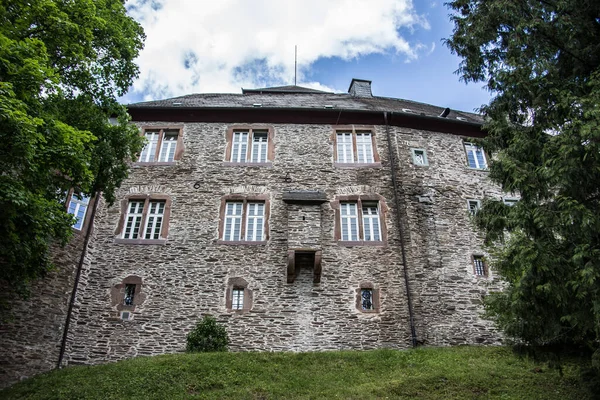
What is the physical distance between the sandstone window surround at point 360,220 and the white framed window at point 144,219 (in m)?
5.77

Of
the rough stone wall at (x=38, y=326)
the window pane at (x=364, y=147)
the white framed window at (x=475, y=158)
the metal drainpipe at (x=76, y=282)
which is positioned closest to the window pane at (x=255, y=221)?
the window pane at (x=364, y=147)

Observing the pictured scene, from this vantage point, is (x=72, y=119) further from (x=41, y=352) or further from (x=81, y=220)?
(x=41, y=352)

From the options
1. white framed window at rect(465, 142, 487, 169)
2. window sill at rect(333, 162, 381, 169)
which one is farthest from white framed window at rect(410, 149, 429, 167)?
white framed window at rect(465, 142, 487, 169)

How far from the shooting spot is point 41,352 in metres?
12.9

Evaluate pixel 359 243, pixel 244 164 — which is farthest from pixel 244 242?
pixel 359 243

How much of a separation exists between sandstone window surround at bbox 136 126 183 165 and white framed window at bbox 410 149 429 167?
8486 millimetres

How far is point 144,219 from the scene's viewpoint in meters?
16.2

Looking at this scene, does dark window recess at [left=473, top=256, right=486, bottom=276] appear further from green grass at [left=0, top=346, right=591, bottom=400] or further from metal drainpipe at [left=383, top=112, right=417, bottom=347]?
green grass at [left=0, top=346, right=591, bottom=400]

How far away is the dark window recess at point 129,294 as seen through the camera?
1466cm

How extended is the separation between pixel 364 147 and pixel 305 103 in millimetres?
3847

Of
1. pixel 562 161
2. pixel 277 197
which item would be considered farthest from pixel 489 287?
pixel 562 161

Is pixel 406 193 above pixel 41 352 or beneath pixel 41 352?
above

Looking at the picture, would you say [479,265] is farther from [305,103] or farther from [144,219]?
[144,219]

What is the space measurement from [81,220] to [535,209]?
42.7 ft
